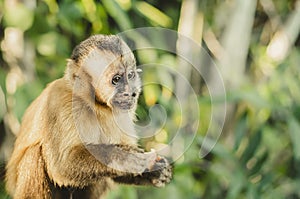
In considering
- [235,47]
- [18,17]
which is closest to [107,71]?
[18,17]

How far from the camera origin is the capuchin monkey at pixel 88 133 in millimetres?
2627

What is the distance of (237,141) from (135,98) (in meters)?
2.08

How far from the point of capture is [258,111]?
211 inches

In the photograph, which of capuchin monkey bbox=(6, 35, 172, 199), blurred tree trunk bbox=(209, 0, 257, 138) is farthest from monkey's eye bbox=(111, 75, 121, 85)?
blurred tree trunk bbox=(209, 0, 257, 138)

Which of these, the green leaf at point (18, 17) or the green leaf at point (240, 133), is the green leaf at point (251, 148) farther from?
the green leaf at point (18, 17)

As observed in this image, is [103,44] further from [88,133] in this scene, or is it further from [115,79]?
[88,133]

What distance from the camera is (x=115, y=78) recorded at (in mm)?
2639

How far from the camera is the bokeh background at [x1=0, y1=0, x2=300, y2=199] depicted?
174 inches

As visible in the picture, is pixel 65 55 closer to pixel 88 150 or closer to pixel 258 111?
pixel 258 111

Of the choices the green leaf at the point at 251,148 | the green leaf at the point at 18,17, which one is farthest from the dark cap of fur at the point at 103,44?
the green leaf at the point at 251,148

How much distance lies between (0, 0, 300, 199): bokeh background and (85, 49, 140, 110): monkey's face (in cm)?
121

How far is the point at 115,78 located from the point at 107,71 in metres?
0.06

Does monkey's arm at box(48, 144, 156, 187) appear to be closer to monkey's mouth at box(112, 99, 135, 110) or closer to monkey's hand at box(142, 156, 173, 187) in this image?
monkey's hand at box(142, 156, 173, 187)

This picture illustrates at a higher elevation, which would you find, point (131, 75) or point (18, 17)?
point (18, 17)
